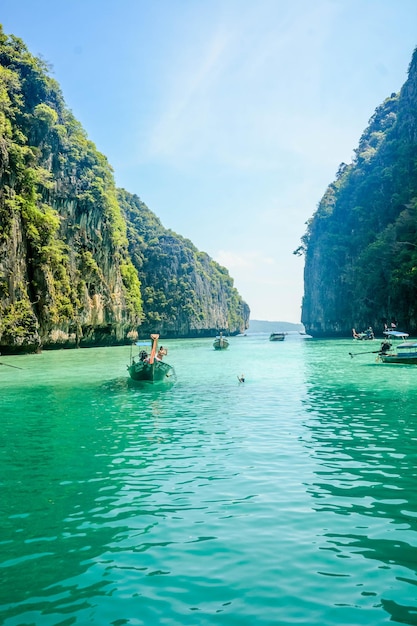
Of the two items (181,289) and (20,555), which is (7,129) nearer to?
(20,555)

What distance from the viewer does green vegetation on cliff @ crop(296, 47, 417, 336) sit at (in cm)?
6425

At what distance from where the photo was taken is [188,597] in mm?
4520

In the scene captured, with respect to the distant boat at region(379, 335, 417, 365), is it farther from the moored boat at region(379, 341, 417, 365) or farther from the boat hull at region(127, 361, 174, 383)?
the boat hull at region(127, 361, 174, 383)

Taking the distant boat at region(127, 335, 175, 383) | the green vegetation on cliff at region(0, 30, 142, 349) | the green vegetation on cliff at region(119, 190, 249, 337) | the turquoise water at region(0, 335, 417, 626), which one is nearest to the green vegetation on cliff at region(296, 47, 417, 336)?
the green vegetation on cliff at region(119, 190, 249, 337)

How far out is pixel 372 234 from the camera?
249ft

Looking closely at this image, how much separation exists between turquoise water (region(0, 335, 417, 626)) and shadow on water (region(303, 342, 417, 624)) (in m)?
0.03

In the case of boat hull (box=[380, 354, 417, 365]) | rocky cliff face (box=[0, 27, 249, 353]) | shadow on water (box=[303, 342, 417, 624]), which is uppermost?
rocky cliff face (box=[0, 27, 249, 353])

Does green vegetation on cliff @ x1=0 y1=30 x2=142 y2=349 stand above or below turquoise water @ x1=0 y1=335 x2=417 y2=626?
above

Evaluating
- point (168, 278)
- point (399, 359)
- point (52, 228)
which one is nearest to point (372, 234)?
point (52, 228)

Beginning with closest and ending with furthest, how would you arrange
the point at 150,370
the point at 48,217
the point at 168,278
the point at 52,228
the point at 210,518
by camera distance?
the point at 210,518 → the point at 150,370 → the point at 48,217 → the point at 52,228 → the point at 168,278

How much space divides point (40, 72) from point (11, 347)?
29682 mm

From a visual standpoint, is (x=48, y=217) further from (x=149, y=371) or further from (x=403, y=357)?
(x=403, y=357)

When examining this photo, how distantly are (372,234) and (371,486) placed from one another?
7303 cm

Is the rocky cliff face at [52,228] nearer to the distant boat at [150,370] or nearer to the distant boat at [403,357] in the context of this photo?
the distant boat at [150,370]
